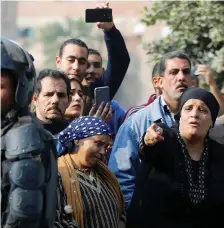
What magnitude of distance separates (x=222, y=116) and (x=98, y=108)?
1078 millimetres

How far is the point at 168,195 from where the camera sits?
5.81m

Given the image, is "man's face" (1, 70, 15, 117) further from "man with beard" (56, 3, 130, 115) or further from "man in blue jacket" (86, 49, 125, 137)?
"man in blue jacket" (86, 49, 125, 137)

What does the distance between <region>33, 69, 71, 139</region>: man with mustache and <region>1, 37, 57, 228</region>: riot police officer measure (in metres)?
1.77

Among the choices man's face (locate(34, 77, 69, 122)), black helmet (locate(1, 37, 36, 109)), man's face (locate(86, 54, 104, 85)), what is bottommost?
man's face (locate(34, 77, 69, 122))

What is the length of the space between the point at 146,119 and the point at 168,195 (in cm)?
87

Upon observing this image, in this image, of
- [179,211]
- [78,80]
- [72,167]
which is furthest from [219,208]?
[78,80]

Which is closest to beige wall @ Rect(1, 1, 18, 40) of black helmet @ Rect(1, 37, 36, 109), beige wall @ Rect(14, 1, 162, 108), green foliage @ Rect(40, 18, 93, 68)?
black helmet @ Rect(1, 37, 36, 109)

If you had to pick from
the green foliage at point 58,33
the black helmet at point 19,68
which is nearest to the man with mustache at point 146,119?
the black helmet at point 19,68

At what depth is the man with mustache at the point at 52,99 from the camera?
6211mm

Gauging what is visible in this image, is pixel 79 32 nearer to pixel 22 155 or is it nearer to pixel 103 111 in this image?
pixel 103 111

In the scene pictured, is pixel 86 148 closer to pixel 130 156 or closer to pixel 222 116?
pixel 130 156

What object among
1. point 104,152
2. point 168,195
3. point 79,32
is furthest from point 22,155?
point 79,32

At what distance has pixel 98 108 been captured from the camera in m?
6.63

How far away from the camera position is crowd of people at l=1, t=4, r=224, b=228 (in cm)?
430
